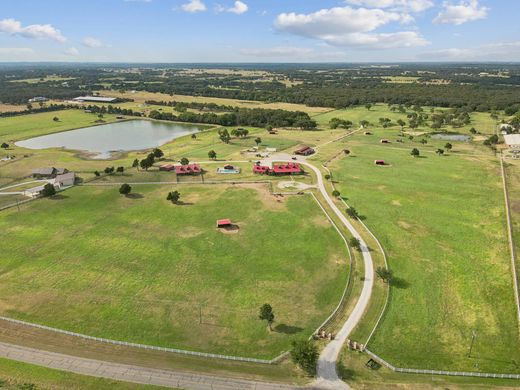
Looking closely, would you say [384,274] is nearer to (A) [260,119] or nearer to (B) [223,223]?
(B) [223,223]

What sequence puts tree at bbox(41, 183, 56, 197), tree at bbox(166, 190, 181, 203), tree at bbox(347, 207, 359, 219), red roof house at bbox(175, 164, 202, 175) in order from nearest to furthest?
tree at bbox(347, 207, 359, 219) → tree at bbox(166, 190, 181, 203) → tree at bbox(41, 183, 56, 197) → red roof house at bbox(175, 164, 202, 175)

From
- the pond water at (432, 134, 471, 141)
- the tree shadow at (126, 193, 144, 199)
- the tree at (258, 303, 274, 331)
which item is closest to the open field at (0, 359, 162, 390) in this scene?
the tree at (258, 303, 274, 331)

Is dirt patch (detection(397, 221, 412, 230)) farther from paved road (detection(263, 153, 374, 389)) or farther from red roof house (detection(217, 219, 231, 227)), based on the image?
red roof house (detection(217, 219, 231, 227))

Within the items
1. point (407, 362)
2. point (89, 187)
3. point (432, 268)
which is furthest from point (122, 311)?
point (89, 187)

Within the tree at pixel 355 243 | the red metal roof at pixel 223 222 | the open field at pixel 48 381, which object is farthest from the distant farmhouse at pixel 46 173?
the tree at pixel 355 243

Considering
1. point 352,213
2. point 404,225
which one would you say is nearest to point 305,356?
point 352,213

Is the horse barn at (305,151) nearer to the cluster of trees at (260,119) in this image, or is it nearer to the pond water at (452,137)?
the cluster of trees at (260,119)
